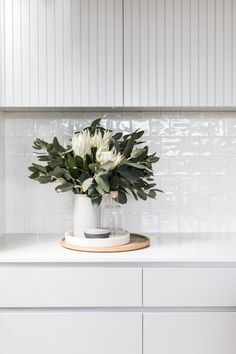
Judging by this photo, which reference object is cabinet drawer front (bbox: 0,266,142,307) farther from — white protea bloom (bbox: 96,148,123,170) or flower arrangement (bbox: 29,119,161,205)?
white protea bloom (bbox: 96,148,123,170)

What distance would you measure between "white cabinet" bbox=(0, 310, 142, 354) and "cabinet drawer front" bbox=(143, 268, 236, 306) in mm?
146

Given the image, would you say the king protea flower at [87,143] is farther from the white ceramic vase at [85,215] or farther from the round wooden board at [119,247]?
the round wooden board at [119,247]

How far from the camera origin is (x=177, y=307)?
1913 millimetres

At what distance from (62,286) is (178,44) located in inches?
51.3

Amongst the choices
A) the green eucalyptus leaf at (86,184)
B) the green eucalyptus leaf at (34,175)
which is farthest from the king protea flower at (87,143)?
the green eucalyptus leaf at (34,175)

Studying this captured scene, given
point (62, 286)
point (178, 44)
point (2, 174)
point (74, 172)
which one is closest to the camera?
point (62, 286)

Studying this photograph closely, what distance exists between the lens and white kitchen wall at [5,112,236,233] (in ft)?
8.05

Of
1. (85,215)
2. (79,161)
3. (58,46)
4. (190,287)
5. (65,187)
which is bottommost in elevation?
(190,287)

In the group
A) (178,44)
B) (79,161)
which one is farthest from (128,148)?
(178,44)

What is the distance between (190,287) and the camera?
6.25 ft

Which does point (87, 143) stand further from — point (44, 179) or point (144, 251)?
point (144, 251)

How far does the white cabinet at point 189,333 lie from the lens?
191 cm

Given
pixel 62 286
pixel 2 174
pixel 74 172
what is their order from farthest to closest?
1. pixel 2 174
2. pixel 74 172
3. pixel 62 286

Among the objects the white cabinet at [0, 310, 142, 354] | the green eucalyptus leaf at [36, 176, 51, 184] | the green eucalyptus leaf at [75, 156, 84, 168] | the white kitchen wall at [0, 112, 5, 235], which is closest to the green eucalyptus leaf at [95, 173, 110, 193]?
the green eucalyptus leaf at [75, 156, 84, 168]
